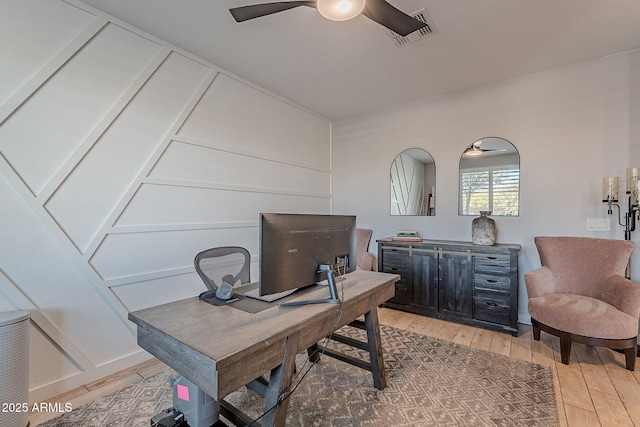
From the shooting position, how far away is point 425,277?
3.33 metres

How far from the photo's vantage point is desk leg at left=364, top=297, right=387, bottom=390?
6.31 feet

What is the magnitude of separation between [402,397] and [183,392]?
1.38m

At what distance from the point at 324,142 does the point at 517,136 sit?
2.64 metres

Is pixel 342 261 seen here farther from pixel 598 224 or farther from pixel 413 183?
pixel 598 224

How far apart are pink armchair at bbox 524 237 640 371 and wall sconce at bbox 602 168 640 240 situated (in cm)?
26

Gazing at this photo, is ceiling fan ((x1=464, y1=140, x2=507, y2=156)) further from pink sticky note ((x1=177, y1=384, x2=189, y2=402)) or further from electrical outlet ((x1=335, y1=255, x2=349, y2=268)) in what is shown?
pink sticky note ((x1=177, y1=384, x2=189, y2=402))

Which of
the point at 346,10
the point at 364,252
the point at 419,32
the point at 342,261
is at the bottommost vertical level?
the point at 364,252

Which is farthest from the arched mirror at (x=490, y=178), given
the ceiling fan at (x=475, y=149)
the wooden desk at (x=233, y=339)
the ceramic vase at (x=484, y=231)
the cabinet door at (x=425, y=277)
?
the wooden desk at (x=233, y=339)

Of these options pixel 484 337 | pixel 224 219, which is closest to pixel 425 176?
pixel 484 337

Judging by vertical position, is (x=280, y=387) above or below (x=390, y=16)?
below

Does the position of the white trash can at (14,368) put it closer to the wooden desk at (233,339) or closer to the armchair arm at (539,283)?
the wooden desk at (233,339)

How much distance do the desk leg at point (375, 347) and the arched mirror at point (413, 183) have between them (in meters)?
2.31

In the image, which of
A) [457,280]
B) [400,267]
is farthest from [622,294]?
[400,267]

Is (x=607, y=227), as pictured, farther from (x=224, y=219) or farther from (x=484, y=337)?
(x=224, y=219)
